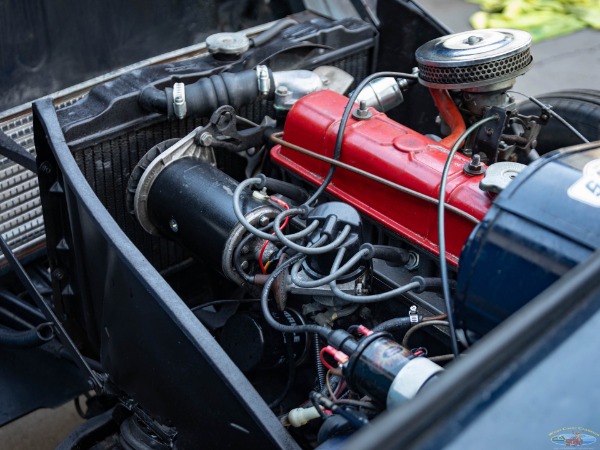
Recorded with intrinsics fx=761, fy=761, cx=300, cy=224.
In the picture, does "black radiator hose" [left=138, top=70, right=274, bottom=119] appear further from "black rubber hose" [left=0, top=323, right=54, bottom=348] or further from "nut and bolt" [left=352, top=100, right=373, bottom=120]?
"black rubber hose" [left=0, top=323, right=54, bottom=348]

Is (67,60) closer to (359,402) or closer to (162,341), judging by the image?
(162,341)

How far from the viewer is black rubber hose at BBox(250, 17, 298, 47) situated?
204 centimetres

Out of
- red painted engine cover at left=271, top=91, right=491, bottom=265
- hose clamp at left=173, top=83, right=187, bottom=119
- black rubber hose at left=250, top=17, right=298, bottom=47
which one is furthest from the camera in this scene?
black rubber hose at left=250, top=17, right=298, bottom=47

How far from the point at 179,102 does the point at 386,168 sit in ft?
1.64

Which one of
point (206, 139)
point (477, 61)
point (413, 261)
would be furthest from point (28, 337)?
point (477, 61)

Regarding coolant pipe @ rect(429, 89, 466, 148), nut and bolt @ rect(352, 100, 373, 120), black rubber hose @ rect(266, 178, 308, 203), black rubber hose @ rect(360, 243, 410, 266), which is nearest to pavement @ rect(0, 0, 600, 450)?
coolant pipe @ rect(429, 89, 466, 148)

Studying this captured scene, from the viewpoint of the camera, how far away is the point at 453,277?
1.55 m

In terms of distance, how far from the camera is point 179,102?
1735 millimetres

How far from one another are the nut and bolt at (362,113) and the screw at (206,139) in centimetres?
34

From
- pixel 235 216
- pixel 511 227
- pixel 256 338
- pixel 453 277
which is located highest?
pixel 511 227

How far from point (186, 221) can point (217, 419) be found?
19.6 inches

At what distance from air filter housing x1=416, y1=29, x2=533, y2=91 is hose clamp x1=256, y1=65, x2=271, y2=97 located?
14.4 inches

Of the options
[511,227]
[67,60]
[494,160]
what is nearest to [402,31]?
[494,160]

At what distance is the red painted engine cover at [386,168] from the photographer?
4.94 feet
